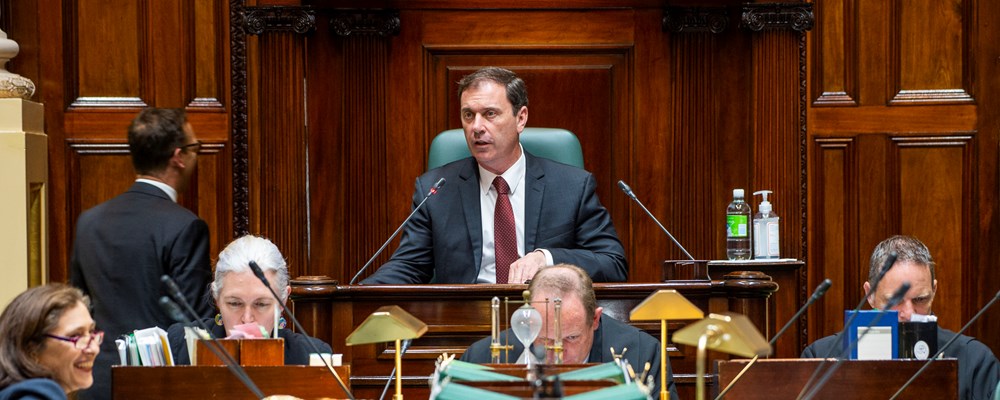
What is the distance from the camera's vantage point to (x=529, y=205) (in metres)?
4.66

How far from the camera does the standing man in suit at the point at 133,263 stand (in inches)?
149

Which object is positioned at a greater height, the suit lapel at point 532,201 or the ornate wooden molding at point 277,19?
the ornate wooden molding at point 277,19

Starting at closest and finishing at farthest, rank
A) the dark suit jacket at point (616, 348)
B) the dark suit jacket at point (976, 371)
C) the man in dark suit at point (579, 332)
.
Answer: the man in dark suit at point (579, 332) → the dark suit jacket at point (616, 348) → the dark suit jacket at point (976, 371)

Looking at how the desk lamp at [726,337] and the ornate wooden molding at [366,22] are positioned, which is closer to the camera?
the desk lamp at [726,337]

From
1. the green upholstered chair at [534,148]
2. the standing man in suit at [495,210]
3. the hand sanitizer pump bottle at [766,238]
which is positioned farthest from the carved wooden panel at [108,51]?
the hand sanitizer pump bottle at [766,238]

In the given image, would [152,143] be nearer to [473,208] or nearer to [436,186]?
[436,186]

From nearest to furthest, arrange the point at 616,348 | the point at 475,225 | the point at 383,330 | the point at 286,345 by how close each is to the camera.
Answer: the point at 383,330 → the point at 616,348 → the point at 286,345 → the point at 475,225

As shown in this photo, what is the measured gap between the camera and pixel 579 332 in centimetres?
329

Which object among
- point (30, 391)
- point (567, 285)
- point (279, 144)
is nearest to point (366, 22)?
point (279, 144)

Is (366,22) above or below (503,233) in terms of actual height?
above

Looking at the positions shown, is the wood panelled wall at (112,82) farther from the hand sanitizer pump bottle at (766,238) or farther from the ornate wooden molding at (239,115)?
the hand sanitizer pump bottle at (766,238)

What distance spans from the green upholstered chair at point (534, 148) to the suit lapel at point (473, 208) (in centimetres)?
20

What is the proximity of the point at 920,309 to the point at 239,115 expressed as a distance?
2.82 m

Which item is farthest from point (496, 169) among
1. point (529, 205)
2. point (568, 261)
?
point (568, 261)
